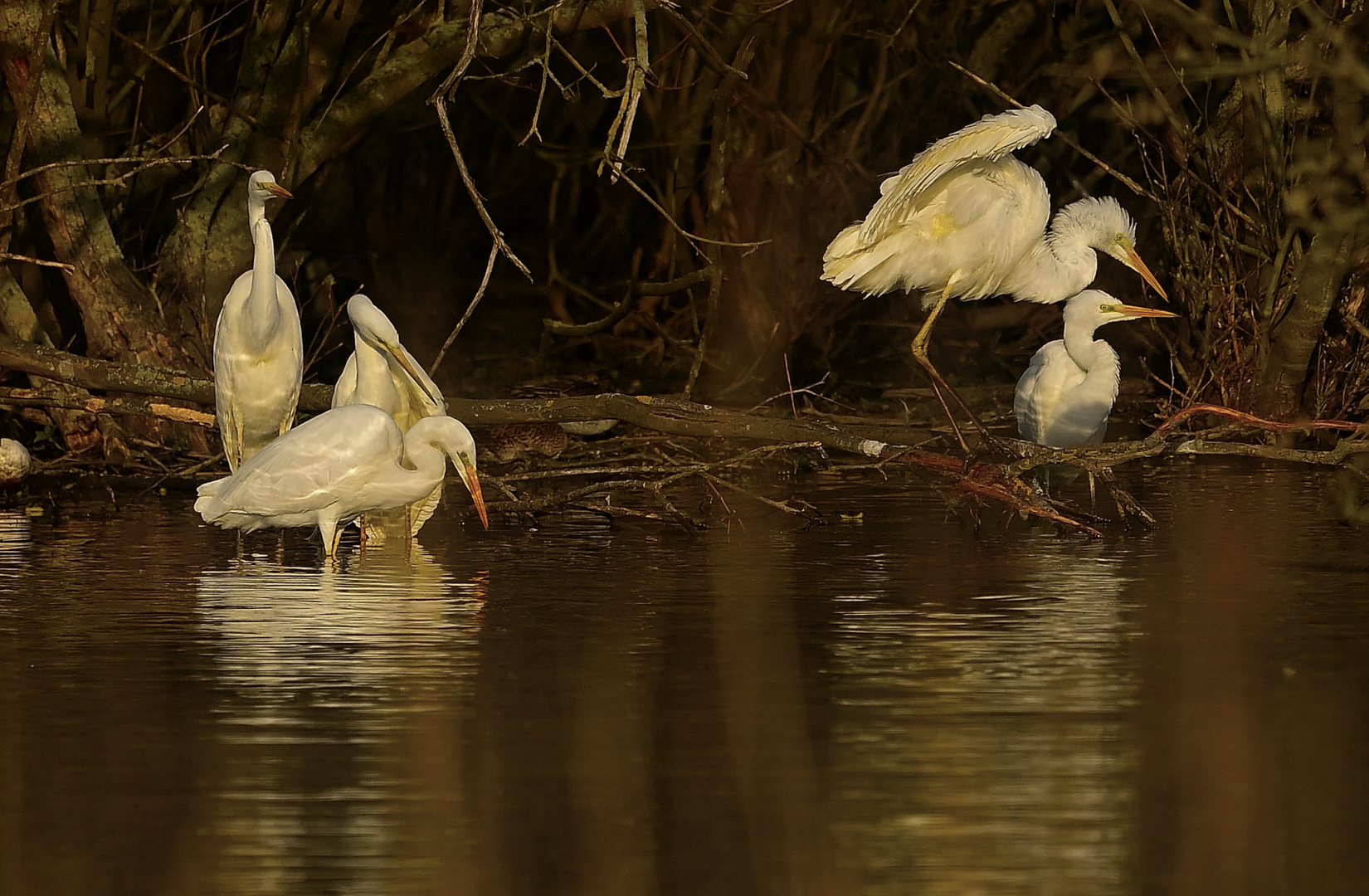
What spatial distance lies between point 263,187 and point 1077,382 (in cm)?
368

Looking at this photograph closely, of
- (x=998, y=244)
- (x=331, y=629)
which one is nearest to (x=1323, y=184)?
(x=998, y=244)

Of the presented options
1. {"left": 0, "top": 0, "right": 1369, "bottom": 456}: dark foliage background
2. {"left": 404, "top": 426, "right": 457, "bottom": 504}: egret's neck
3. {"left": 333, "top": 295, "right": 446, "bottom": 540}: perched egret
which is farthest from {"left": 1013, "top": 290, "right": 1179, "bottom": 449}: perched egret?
{"left": 404, "top": 426, "right": 457, "bottom": 504}: egret's neck

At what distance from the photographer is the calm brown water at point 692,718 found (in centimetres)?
430

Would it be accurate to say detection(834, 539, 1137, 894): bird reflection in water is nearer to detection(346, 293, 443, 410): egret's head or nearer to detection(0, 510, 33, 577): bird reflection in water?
detection(346, 293, 443, 410): egret's head

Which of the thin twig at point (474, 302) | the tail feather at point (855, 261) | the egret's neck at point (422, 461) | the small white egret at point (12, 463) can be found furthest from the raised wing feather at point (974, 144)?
the small white egret at point (12, 463)

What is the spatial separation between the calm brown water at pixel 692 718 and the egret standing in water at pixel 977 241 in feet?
6.40

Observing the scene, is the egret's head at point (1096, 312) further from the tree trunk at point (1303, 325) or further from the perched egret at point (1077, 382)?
the tree trunk at point (1303, 325)

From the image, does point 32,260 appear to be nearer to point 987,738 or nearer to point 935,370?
point 935,370

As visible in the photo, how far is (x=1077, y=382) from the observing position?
1016cm

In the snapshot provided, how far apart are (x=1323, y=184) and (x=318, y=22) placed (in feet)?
17.3

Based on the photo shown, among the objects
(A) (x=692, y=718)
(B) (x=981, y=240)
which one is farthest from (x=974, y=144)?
(A) (x=692, y=718)

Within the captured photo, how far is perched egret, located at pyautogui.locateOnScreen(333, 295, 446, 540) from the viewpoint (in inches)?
357

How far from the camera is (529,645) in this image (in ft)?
21.7

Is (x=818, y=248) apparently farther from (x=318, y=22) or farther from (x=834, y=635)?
(x=834, y=635)
